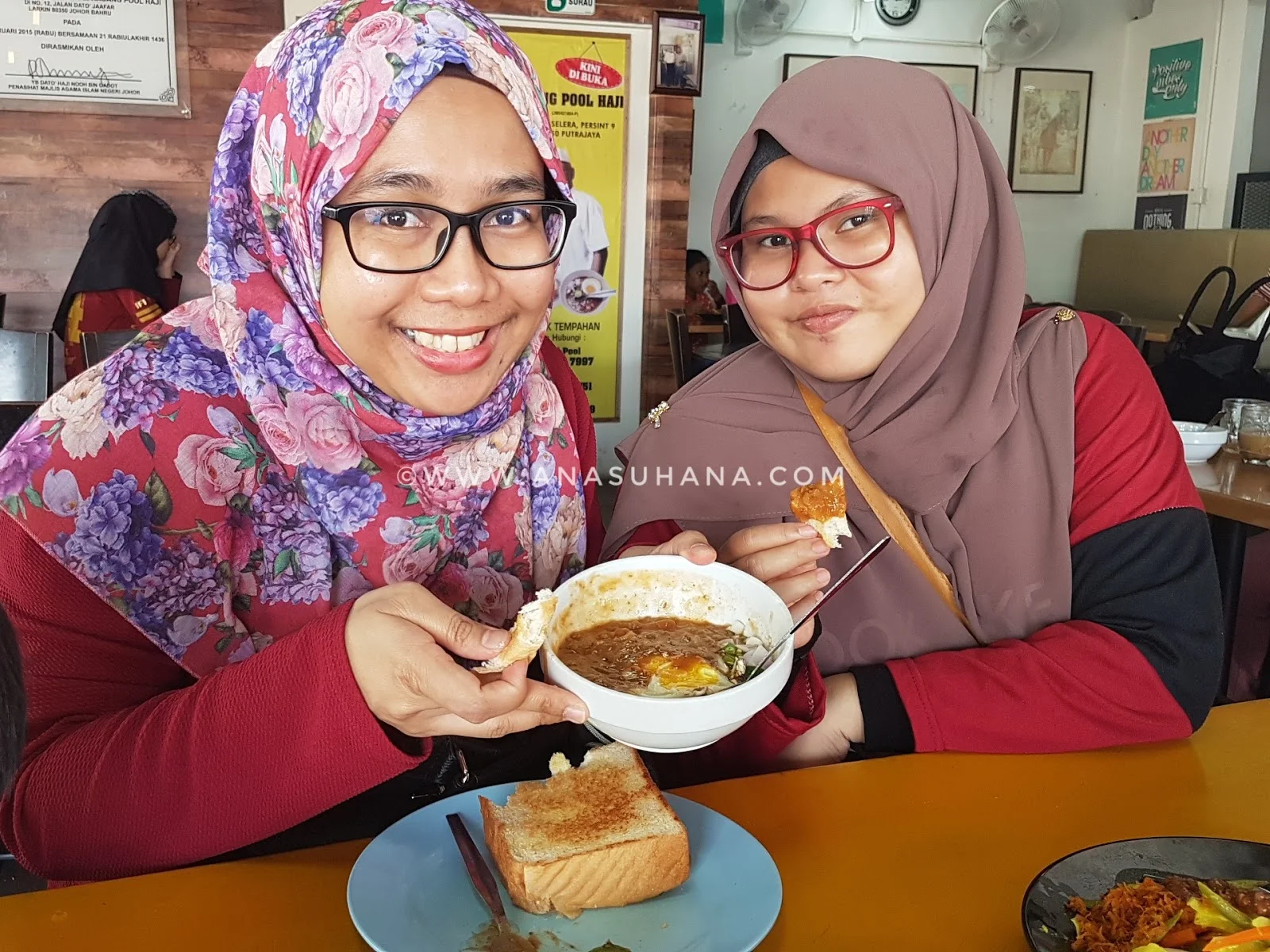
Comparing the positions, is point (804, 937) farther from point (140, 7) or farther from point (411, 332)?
point (140, 7)

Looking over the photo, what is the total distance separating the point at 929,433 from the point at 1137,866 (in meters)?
0.80

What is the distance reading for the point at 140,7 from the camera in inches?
179

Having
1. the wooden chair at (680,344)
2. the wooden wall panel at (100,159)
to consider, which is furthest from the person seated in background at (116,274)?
the wooden chair at (680,344)

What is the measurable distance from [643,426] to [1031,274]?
7993 millimetres

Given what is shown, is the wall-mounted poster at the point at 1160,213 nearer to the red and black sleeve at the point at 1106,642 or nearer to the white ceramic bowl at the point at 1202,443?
the white ceramic bowl at the point at 1202,443

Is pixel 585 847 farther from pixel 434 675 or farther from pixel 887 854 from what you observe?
pixel 887 854

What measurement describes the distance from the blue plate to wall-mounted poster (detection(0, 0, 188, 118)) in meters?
4.68

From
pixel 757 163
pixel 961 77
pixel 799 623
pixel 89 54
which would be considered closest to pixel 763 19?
pixel 961 77

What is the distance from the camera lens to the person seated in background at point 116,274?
457 cm

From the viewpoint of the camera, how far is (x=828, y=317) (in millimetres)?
1556

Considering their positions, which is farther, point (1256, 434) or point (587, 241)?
point (587, 241)

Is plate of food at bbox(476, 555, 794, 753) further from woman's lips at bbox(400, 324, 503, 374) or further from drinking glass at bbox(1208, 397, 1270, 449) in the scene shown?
drinking glass at bbox(1208, 397, 1270, 449)

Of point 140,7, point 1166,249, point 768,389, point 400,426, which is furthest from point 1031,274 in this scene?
point 400,426

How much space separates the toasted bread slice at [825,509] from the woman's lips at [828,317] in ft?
1.16
